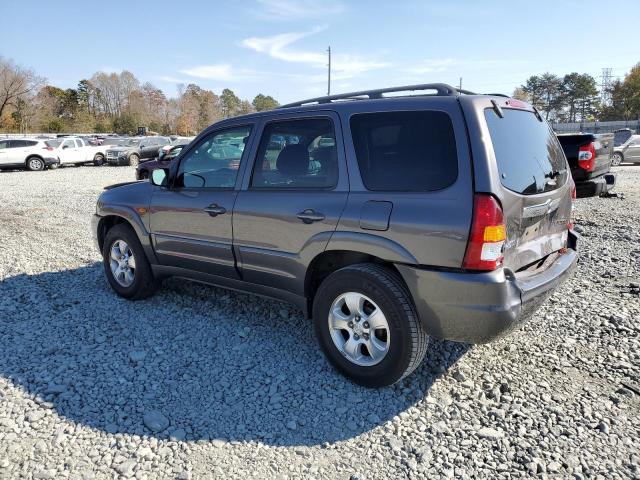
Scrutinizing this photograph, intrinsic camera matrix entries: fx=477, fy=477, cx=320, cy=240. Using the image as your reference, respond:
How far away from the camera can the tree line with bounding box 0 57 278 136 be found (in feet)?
200

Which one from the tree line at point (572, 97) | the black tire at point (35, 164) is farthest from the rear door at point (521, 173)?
the tree line at point (572, 97)

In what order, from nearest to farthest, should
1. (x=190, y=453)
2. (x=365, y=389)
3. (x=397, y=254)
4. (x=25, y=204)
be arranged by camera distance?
(x=190, y=453) → (x=397, y=254) → (x=365, y=389) → (x=25, y=204)

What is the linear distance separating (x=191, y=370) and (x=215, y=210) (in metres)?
1.30

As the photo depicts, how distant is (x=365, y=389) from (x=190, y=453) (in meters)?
1.20

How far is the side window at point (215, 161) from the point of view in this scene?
157 inches

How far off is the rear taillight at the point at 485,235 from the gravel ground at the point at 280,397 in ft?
3.20

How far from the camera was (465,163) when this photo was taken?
9.01 ft

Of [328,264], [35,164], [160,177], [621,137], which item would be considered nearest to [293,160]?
[328,264]

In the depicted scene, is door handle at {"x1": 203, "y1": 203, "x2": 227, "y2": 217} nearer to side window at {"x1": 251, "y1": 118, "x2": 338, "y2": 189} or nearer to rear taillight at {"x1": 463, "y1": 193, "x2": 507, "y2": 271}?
side window at {"x1": 251, "y1": 118, "x2": 338, "y2": 189}

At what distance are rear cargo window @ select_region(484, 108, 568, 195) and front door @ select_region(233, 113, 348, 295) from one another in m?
1.00

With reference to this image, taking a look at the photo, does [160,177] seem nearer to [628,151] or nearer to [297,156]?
[297,156]

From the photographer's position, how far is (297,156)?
361cm

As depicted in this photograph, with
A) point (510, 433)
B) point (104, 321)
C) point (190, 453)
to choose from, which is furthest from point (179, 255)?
point (510, 433)

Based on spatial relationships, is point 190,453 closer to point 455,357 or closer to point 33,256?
point 455,357
